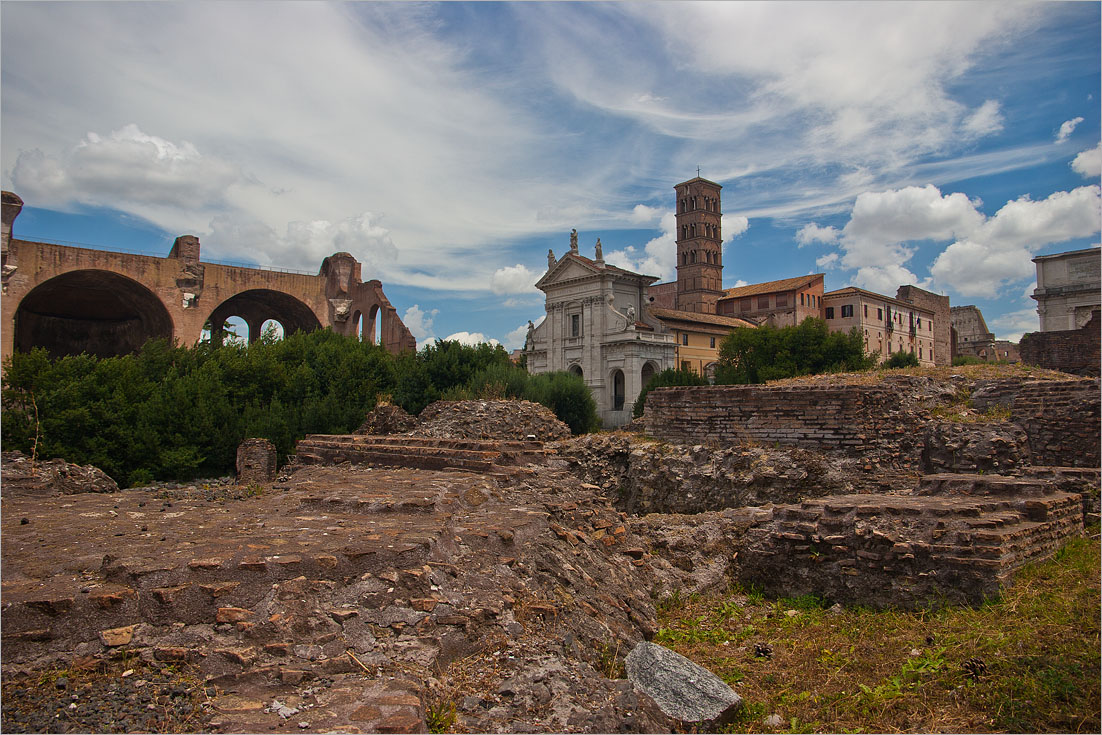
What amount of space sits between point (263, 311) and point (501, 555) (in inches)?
1343

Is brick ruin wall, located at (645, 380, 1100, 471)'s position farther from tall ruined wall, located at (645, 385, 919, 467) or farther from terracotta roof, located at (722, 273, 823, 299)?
terracotta roof, located at (722, 273, 823, 299)

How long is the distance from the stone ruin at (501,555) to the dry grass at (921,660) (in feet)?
1.09

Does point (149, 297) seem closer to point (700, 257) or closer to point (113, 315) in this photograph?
point (113, 315)

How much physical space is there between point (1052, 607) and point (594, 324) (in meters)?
32.2

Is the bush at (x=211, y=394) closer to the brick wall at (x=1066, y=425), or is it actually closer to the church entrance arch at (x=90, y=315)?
the brick wall at (x=1066, y=425)

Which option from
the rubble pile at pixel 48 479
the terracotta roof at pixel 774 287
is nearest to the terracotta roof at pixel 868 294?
the terracotta roof at pixel 774 287

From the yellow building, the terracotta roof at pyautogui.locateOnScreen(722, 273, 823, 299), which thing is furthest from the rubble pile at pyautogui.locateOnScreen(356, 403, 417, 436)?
the terracotta roof at pyautogui.locateOnScreen(722, 273, 823, 299)

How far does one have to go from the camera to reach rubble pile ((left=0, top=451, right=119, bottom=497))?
7977 mm

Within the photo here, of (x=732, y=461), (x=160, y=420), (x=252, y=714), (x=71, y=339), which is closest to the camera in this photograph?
(x=252, y=714)

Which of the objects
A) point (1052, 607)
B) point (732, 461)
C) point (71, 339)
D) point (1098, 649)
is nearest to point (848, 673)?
point (1098, 649)

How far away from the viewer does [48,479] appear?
8312mm

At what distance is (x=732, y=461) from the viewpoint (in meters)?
10.0

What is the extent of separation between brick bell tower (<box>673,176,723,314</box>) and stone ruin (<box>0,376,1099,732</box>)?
50.7 meters

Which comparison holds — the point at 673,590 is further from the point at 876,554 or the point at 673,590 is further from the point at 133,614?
the point at 133,614
